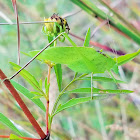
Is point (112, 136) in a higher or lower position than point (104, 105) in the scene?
lower

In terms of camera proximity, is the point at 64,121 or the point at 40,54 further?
the point at 64,121

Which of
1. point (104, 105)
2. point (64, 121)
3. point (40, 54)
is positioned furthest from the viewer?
point (104, 105)

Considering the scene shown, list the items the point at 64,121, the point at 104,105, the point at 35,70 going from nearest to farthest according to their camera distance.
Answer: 1. the point at 35,70
2. the point at 64,121
3. the point at 104,105

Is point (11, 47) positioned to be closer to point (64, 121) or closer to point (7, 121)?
point (64, 121)

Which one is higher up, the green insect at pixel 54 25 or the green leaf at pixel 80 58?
the green insect at pixel 54 25

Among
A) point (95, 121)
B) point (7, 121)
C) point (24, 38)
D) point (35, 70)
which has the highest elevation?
point (24, 38)

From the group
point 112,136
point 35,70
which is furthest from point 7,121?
point 112,136

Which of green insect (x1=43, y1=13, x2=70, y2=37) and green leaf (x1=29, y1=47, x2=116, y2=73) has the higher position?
green insect (x1=43, y1=13, x2=70, y2=37)
